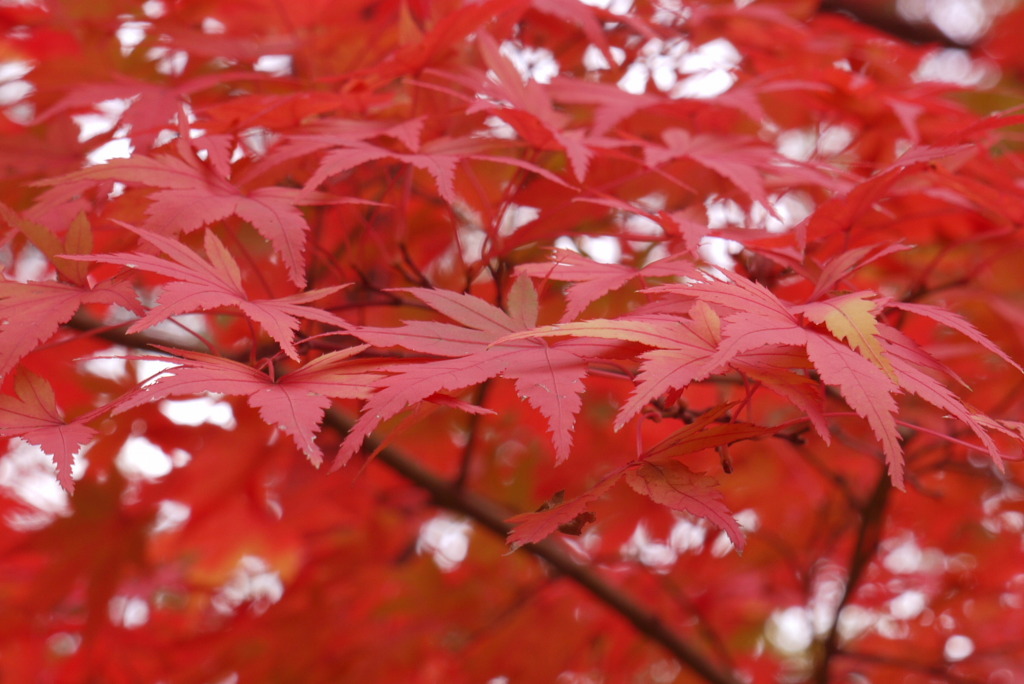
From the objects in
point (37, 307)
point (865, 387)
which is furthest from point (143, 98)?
point (865, 387)

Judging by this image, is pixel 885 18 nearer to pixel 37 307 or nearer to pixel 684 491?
pixel 684 491

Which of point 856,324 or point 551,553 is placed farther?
point 551,553

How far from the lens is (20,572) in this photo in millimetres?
1618

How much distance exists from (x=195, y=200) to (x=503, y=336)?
0.29 meters

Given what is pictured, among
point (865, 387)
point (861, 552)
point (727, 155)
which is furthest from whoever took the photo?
point (861, 552)

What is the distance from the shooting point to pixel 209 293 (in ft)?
1.88

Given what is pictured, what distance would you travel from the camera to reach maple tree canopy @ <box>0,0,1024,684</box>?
0.55m

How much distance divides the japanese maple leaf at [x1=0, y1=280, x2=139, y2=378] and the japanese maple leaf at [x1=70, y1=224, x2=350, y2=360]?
0.03 m

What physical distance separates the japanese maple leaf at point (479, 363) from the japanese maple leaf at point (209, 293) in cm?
5

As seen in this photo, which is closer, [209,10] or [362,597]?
[209,10]

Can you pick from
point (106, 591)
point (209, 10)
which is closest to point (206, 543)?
point (106, 591)

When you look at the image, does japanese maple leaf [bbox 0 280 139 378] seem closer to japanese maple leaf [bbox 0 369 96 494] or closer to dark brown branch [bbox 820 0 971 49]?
japanese maple leaf [bbox 0 369 96 494]

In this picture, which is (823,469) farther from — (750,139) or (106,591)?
(106,591)

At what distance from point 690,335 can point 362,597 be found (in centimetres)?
110
